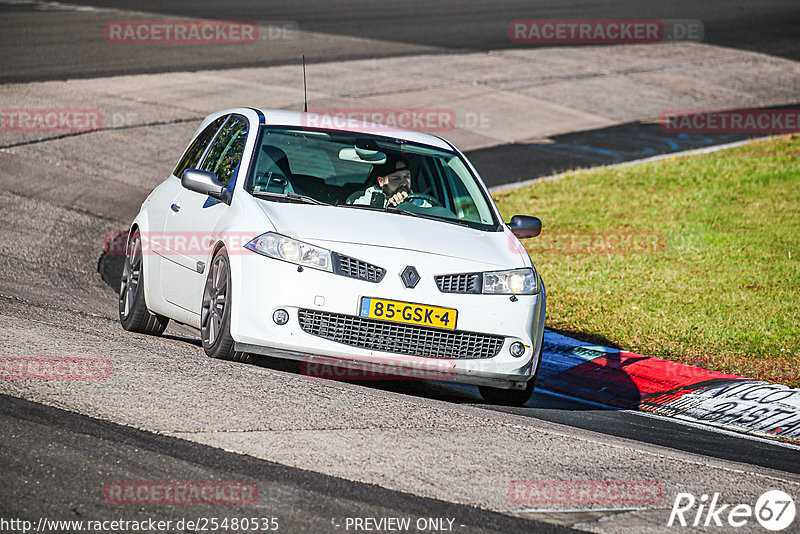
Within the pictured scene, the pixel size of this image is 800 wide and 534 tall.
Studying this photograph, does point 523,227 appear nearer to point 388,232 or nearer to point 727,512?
point 388,232

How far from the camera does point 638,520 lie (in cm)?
503

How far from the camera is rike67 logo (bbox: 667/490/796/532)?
5086mm

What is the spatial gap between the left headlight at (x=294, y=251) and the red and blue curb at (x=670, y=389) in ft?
9.40

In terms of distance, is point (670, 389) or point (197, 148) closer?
point (670, 389)

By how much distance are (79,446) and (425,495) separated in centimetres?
154

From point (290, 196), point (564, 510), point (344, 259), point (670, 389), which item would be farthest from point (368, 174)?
point (564, 510)

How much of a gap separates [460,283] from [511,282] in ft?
1.21

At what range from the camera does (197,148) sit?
8.95 meters

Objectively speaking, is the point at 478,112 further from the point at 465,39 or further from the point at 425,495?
the point at 425,495

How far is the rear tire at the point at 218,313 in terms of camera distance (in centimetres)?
700

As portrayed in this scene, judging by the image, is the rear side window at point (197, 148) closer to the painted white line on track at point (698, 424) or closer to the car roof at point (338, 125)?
the car roof at point (338, 125)

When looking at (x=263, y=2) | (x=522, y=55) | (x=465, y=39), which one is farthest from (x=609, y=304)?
(x=263, y=2)

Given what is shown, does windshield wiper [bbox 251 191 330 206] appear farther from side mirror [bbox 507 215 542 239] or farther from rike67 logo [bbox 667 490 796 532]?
rike67 logo [bbox 667 490 796 532]

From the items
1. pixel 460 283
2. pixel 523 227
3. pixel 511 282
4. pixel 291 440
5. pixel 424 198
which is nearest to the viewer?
pixel 291 440
